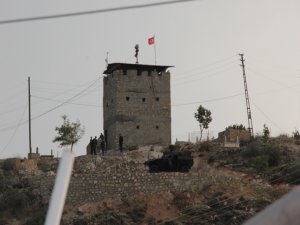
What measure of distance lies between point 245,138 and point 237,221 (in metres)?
20.9

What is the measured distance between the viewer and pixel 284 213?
13.0 ft

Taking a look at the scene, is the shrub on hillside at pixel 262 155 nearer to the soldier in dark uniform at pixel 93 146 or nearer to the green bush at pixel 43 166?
the soldier in dark uniform at pixel 93 146

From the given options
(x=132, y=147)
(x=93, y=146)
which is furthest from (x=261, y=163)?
(x=93, y=146)

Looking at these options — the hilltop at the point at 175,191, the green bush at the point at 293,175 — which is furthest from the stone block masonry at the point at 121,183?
the green bush at the point at 293,175

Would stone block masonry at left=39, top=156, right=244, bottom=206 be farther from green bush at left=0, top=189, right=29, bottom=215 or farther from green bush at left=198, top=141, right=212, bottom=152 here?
green bush at left=198, top=141, right=212, bottom=152

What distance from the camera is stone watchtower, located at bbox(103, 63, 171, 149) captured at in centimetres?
5259

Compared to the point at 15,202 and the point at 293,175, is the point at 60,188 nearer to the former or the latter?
the point at 15,202

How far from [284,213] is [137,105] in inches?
1955

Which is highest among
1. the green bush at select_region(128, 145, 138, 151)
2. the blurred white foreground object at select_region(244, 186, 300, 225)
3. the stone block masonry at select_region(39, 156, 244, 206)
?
the green bush at select_region(128, 145, 138, 151)

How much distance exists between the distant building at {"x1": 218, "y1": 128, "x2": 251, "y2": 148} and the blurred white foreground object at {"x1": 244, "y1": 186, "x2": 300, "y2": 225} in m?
44.8

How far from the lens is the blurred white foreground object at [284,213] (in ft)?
13.0

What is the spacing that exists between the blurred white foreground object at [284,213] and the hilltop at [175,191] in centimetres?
2695

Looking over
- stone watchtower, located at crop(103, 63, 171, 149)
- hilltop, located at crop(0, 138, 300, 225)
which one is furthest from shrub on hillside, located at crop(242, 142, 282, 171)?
stone watchtower, located at crop(103, 63, 171, 149)

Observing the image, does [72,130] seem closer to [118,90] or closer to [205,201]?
[118,90]
